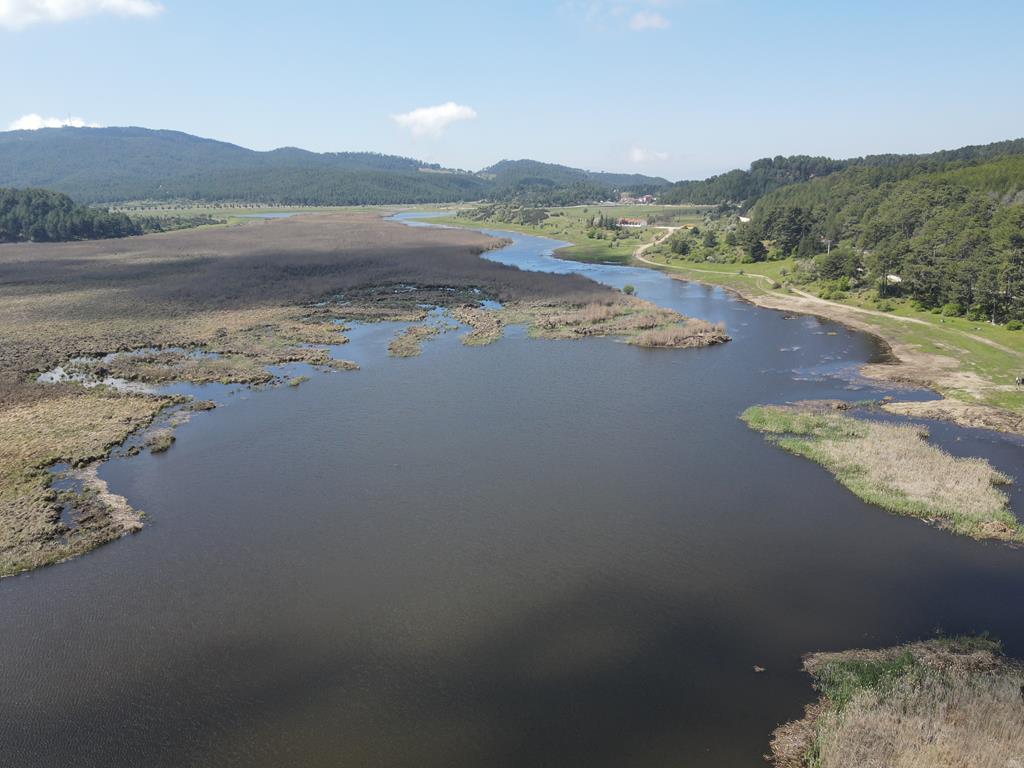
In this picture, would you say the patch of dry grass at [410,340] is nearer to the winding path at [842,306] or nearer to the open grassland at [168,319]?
the open grassland at [168,319]

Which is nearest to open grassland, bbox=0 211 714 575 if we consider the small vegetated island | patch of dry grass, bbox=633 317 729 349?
the small vegetated island

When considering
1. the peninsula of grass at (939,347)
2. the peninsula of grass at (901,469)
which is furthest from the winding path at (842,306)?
the peninsula of grass at (901,469)

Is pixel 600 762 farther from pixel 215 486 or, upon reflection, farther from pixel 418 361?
pixel 418 361

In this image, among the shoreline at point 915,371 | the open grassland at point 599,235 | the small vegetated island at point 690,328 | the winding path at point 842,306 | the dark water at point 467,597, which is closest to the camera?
the dark water at point 467,597

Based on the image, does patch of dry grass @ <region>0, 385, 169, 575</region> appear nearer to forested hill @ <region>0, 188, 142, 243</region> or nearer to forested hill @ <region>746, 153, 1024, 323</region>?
forested hill @ <region>746, 153, 1024, 323</region>

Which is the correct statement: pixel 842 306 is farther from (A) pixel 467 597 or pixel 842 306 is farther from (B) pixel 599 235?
(B) pixel 599 235

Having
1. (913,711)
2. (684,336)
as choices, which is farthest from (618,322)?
(913,711)
